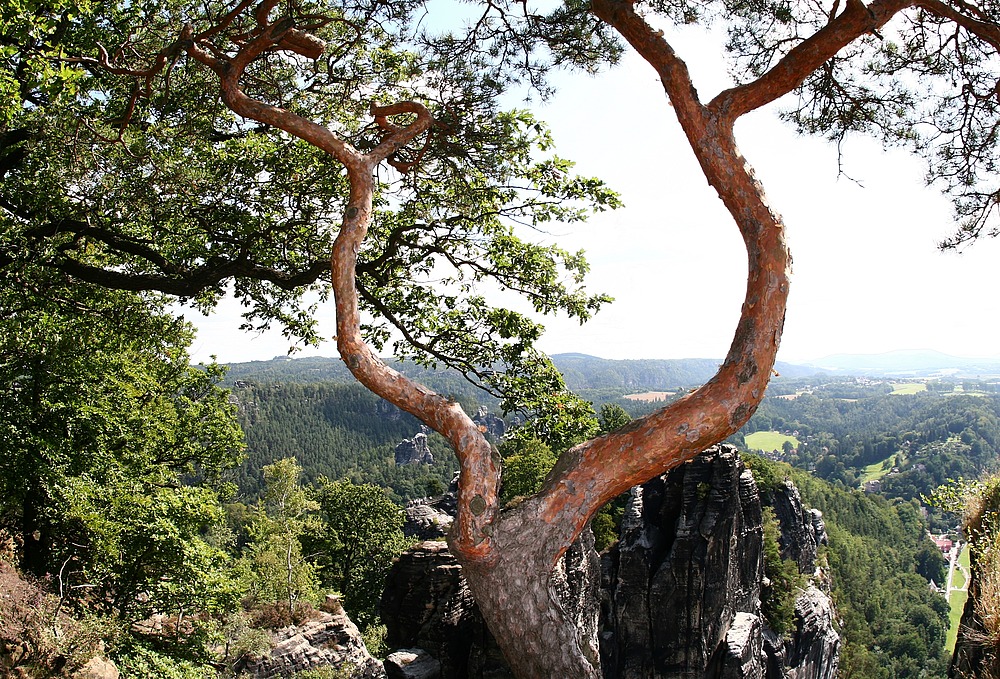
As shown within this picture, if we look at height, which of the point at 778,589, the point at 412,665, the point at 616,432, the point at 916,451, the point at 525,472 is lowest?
the point at 916,451

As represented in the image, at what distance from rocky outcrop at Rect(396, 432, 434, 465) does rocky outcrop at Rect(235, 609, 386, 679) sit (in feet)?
388

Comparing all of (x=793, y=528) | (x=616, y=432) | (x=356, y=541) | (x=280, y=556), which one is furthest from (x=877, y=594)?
(x=616, y=432)

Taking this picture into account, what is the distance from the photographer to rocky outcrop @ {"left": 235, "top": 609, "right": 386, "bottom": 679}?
1082 cm

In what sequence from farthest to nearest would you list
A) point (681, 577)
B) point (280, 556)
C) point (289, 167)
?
point (681, 577) → point (280, 556) → point (289, 167)

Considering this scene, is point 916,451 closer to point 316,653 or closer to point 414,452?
point 414,452

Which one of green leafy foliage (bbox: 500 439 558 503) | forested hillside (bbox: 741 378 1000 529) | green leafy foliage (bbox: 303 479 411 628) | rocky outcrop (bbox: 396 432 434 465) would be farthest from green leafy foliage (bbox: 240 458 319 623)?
forested hillside (bbox: 741 378 1000 529)

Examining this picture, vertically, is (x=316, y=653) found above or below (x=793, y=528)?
above

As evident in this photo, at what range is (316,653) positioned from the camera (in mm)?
11680

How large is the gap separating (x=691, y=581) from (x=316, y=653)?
46.9ft

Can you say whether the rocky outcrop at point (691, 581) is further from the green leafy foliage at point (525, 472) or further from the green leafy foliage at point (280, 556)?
the green leafy foliage at point (280, 556)

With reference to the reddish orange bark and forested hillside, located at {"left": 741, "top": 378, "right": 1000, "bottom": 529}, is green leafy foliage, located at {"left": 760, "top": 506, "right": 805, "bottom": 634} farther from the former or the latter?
forested hillside, located at {"left": 741, "top": 378, "right": 1000, "bottom": 529}

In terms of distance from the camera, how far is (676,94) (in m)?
3.83

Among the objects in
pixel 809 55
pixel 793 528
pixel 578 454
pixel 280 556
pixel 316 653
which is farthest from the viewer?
pixel 793 528

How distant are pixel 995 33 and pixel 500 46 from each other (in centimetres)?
417
